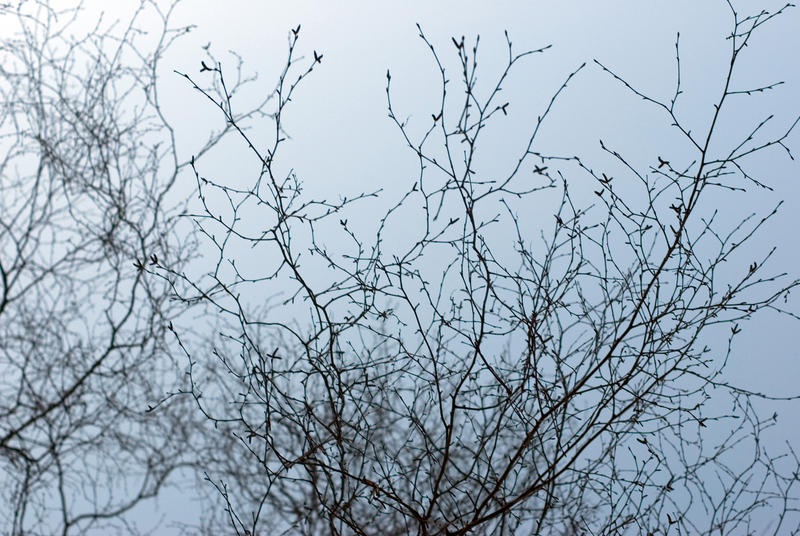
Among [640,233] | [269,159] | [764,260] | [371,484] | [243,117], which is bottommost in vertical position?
[371,484]

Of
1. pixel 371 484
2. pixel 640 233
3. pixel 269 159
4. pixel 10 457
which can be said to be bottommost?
pixel 371 484

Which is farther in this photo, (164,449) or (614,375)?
(164,449)

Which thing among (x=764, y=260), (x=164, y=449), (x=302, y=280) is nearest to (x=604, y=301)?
(x=764, y=260)

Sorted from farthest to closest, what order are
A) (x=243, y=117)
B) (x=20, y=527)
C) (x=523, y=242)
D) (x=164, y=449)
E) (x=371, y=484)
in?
(x=243, y=117) → (x=164, y=449) → (x=20, y=527) → (x=523, y=242) → (x=371, y=484)

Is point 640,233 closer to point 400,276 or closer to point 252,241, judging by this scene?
point 400,276

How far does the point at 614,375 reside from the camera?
236 cm

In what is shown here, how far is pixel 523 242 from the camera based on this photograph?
2.52 metres

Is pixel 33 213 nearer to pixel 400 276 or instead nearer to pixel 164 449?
pixel 164 449

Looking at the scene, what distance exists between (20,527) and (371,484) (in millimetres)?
3459

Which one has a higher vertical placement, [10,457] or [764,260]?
[10,457]

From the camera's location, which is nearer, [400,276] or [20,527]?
[400,276]

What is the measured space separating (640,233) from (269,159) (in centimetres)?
111

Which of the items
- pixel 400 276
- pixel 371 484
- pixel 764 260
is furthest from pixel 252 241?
pixel 764 260

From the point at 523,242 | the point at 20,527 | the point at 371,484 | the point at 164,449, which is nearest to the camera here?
the point at 371,484
